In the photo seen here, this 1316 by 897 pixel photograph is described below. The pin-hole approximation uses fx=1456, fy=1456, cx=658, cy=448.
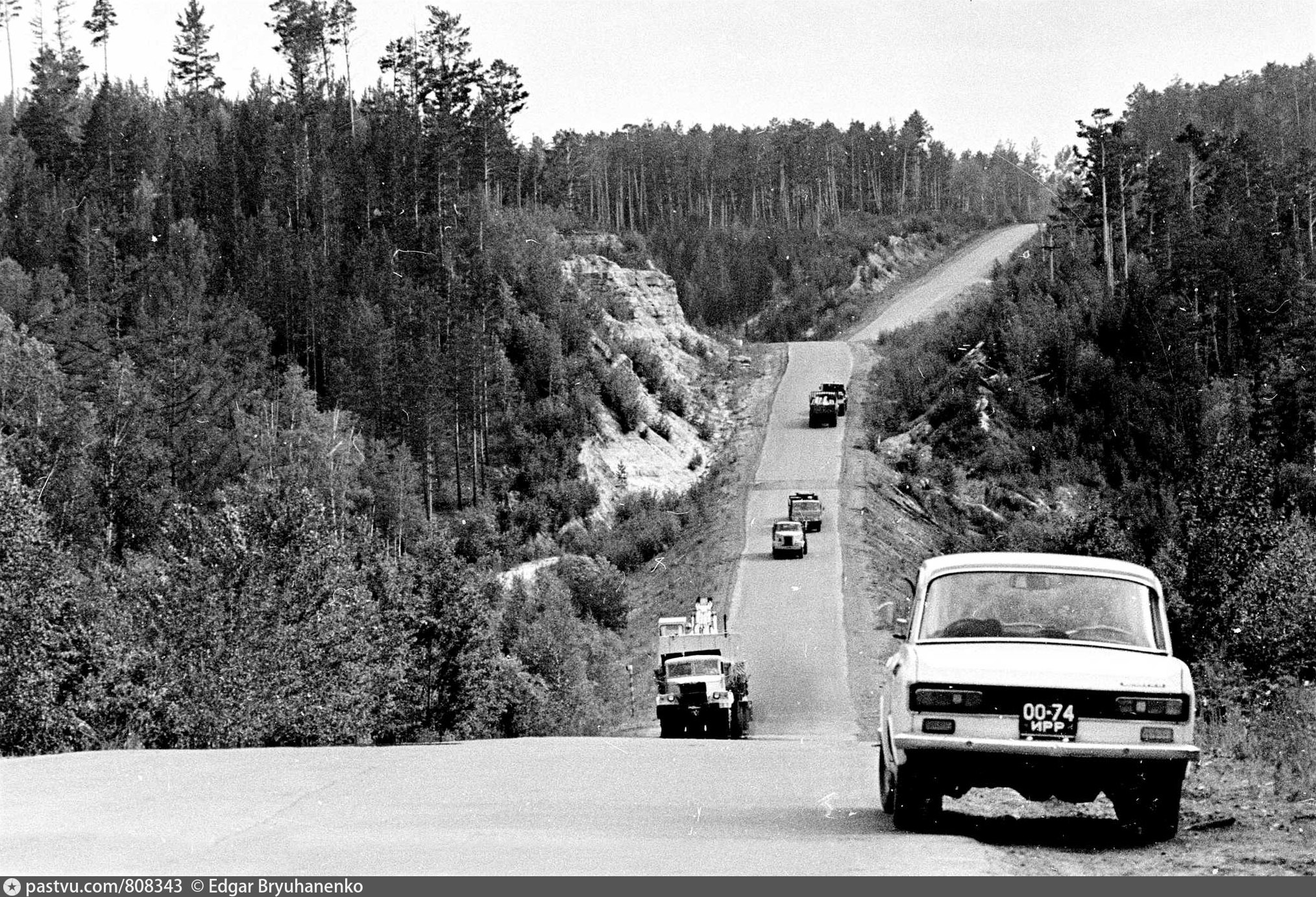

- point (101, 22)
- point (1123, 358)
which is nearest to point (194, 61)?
point (101, 22)

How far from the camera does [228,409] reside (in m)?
80.6

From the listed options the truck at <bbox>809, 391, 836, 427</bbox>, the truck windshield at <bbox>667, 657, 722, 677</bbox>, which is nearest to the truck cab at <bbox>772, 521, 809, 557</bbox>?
the truck at <bbox>809, 391, 836, 427</bbox>

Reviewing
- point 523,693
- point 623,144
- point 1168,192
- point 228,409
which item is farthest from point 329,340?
point 623,144

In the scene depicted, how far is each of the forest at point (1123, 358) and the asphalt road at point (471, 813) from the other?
85.5ft

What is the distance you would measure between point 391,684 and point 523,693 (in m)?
4.72

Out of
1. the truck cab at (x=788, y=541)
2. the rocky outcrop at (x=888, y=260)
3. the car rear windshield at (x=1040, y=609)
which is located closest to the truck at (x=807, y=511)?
the truck cab at (x=788, y=541)

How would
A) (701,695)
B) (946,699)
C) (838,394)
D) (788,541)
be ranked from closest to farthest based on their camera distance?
1. (946,699)
2. (701,695)
3. (788,541)
4. (838,394)

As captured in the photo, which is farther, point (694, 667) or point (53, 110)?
point (53, 110)

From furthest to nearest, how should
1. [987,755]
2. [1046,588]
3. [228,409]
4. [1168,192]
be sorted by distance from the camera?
[1168,192] < [228,409] < [1046,588] < [987,755]

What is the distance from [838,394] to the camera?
276ft

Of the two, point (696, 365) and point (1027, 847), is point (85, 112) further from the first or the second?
point (1027, 847)

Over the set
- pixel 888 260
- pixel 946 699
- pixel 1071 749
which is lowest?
pixel 1071 749

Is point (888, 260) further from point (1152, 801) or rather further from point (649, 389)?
→ point (1152, 801)

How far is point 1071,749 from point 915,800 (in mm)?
1209
